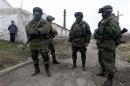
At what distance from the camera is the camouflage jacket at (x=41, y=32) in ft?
28.9

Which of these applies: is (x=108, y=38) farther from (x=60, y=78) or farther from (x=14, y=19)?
(x=14, y=19)

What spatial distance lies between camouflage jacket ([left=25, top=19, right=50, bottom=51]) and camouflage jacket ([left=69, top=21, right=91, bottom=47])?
1.36m

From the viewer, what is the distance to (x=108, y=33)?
822 cm

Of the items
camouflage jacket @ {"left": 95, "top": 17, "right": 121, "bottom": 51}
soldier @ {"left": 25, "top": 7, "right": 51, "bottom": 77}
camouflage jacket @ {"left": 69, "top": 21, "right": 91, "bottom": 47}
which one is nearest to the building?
camouflage jacket @ {"left": 69, "top": 21, "right": 91, "bottom": 47}

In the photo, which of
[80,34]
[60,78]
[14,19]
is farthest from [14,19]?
[60,78]

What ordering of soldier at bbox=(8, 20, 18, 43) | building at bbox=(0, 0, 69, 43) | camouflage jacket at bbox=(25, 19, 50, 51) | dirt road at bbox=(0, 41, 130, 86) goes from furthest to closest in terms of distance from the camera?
building at bbox=(0, 0, 69, 43) < soldier at bbox=(8, 20, 18, 43) < camouflage jacket at bbox=(25, 19, 50, 51) < dirt road at bbox=(0, 41, 130, 86)

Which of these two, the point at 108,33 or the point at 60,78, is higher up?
the point at 108,33

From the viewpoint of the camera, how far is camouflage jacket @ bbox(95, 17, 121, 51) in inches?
315

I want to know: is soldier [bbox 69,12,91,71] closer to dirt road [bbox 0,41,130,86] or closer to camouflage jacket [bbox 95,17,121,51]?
dirt road [bbox 0,41,130,86]

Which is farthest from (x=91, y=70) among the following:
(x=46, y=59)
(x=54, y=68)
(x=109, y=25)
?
(x=109, y=25)

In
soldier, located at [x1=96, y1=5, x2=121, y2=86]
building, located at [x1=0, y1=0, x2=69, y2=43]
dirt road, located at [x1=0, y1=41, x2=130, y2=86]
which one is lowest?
dirt road, located at [x1=0, y1=41, x2=130, y2=86]

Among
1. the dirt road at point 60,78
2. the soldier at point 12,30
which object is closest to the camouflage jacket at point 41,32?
the dirt road at point 60,78

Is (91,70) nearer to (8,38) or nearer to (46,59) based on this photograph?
(46,59)

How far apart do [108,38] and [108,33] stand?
17cm
